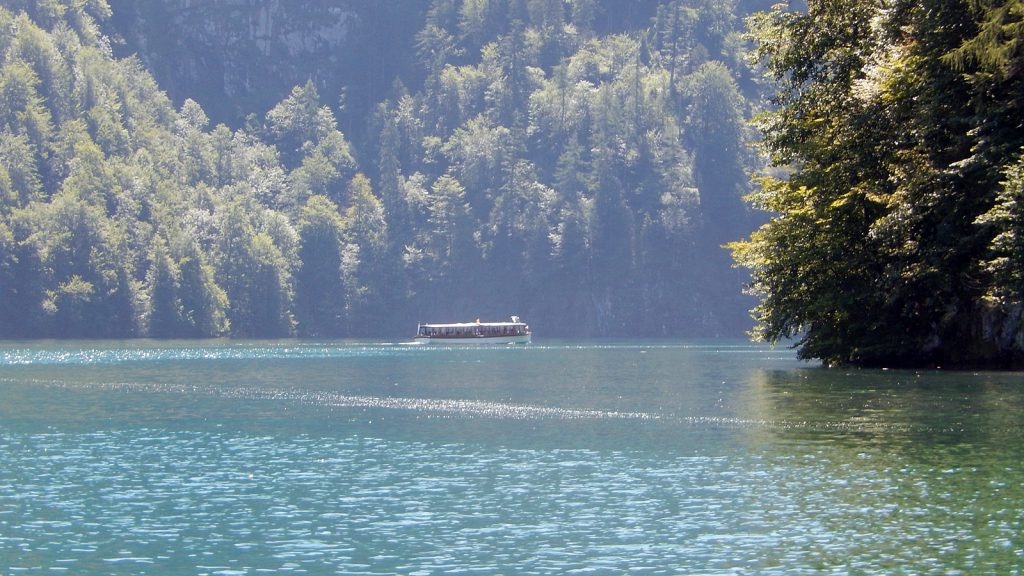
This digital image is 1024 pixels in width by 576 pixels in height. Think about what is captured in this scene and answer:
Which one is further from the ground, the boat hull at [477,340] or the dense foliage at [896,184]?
the dense foliage at [896,184]

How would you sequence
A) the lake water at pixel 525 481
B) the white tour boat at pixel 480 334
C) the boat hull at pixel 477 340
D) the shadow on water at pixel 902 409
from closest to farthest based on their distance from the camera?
the lake water at pixel 525 481 → the shadow on water at pixel 902 409 → the boat hull at pixel 477 340 → the white tour boat at pixel 480 334

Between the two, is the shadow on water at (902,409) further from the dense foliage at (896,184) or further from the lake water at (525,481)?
the dense foliage at (896,184)

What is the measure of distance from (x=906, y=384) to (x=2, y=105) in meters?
155

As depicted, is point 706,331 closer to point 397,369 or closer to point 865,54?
point 397,369

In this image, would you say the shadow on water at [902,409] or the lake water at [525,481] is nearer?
the lake water at [525,481]

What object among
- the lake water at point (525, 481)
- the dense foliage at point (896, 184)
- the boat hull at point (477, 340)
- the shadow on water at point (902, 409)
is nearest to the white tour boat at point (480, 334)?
the boat hull at point (477, 340)

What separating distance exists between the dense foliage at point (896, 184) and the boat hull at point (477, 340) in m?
76.3

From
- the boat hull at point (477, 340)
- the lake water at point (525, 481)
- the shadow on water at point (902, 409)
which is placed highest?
the boat hull at point (477, 340)

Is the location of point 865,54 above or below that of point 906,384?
above

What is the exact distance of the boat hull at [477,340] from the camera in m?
137

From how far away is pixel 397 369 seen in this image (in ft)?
239

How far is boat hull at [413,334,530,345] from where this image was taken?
137000mm

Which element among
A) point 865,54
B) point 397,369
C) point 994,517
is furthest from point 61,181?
point 994,517

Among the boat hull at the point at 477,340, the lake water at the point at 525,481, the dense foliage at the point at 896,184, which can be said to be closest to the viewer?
the lake water at the point at 525,481
